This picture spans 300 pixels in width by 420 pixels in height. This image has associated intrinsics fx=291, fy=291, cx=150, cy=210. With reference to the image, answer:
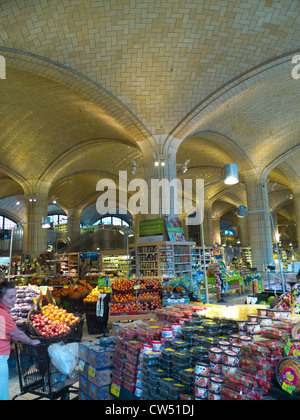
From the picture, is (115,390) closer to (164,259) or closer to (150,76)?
(164,259)

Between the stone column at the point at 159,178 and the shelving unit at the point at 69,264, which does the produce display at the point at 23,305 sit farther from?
the shelving unit at the point at 69,264

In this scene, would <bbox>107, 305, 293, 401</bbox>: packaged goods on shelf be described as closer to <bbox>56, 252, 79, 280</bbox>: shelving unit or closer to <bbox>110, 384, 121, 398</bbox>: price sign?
<bbox>110, 384, 121, 398</bbox>: price sign

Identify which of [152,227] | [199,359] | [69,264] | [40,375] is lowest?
[40,375]

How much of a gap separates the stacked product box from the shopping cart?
0.28 meters

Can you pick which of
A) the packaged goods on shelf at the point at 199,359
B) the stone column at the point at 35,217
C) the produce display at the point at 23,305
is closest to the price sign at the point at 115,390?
the packaged goods on shelf at the point at 199,359

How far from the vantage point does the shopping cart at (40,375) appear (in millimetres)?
3008

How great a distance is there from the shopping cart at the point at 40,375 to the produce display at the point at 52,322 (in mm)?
352

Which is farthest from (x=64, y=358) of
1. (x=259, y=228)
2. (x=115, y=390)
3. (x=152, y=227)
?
(x=259, y=228)

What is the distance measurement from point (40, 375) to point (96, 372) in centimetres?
91

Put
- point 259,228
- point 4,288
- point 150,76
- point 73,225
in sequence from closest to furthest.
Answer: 1. point 4,288
2. point 150,76
3. point 259,228
4. point 73,225

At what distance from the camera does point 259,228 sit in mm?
14625

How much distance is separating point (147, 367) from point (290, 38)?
936 cm

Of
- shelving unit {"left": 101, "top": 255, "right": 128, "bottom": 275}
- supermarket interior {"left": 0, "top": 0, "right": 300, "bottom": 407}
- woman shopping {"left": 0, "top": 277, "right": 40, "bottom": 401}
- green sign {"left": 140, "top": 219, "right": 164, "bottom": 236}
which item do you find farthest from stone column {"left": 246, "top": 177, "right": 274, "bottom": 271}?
woman shopping {"left": 0, "top": 277, "right": 40, "bottom": 401}


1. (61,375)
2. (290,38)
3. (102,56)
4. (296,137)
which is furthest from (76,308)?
(296,137)
